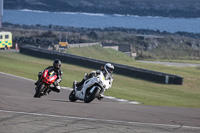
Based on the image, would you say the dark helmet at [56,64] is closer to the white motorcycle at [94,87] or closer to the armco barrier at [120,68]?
the white motorcycle at [94,87]

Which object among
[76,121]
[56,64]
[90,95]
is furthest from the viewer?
[56,64]

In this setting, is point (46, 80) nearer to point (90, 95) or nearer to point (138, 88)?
point (90, 95)

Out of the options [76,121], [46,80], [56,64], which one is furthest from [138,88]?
[76,121]

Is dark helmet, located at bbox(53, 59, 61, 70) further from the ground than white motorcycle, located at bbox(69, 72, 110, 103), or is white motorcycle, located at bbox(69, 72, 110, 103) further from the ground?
dark helmet, located at bbox(53, 59, 61, 70)

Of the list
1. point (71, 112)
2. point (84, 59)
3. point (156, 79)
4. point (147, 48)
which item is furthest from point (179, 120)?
point (147, 48)

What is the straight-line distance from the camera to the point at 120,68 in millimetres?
34156

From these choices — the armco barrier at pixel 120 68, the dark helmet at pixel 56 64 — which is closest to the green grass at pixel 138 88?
the armco barrier at pixel 120 68

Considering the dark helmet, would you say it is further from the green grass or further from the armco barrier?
the armco barrier

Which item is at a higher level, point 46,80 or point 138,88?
point 46,80

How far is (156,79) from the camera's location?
1225 inches

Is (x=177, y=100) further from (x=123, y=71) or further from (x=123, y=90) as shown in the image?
(x=123, y=71)

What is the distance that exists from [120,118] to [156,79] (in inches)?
864

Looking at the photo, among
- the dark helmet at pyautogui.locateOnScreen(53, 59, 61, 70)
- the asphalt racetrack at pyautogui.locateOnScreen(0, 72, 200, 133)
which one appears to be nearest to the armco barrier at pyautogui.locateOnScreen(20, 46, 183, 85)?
the dark helmet at pyautogui.locateOnScreen(53, 59, 61, 70)

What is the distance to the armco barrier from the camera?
30.4 m
